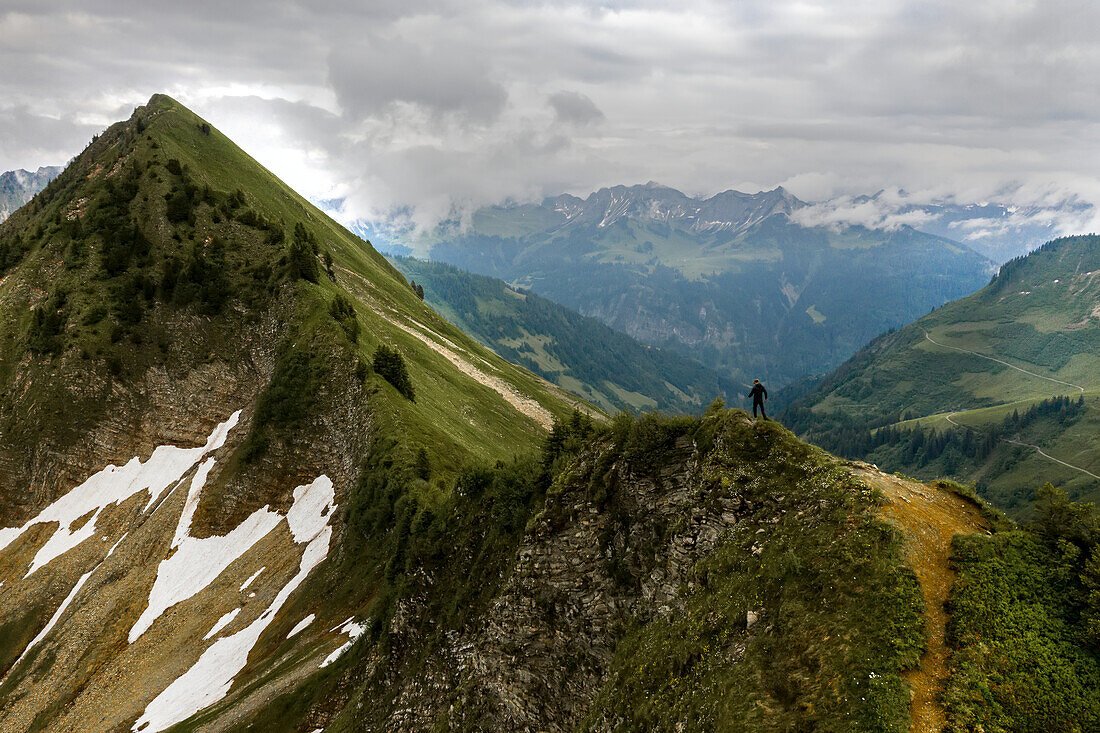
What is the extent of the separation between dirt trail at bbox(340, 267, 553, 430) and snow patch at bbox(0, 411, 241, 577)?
48.2 metres

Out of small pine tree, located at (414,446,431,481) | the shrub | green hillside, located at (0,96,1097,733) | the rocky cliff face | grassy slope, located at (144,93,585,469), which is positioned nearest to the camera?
green hillside, located at (0,96,1097,733)

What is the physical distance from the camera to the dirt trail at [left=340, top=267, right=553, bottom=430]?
123 m

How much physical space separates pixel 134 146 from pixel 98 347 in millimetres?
57230

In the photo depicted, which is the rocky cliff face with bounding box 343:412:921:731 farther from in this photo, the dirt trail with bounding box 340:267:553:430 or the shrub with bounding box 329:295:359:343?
the dirt trail with bounding box 340:267:553:430

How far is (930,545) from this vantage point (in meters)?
19.9

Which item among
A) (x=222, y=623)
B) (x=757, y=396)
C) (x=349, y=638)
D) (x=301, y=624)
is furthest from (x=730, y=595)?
(x=222, y=623)

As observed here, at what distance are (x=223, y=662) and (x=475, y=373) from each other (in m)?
81.4

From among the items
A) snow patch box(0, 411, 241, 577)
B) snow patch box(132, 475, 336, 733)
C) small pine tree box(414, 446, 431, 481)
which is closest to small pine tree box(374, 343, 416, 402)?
snow patch box(132, 475, 336, 733)

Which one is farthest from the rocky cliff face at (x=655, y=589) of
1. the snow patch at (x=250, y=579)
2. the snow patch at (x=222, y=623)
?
the snow patch at (x=250, y=579)

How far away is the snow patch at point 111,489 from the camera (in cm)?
7544

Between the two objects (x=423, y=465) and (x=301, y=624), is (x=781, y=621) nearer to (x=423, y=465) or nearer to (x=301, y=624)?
(x=423, y=465)

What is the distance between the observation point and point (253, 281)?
306 feet

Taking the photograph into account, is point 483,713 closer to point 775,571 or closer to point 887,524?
point 775,571

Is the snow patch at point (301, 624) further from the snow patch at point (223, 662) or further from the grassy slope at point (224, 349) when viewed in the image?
the snow patch at point (223, 662)
